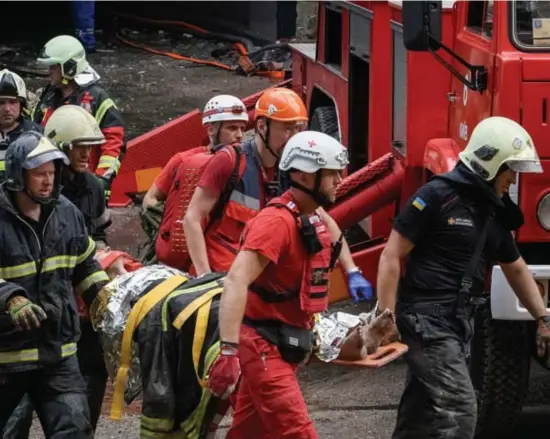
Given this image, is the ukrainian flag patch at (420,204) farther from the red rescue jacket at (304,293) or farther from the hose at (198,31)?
the hose at (198,31)

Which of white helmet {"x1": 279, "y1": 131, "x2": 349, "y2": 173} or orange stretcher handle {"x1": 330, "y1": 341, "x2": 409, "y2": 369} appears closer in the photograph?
white helmet {"x1": 279, "y1": 131, "x2": 349, "y2": 173}

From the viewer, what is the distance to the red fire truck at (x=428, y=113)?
6098 millimetres

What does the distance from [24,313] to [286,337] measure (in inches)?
38.6

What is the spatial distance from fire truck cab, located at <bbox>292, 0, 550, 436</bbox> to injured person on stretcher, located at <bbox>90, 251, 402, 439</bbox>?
1065mm

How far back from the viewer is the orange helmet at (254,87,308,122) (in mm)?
5922

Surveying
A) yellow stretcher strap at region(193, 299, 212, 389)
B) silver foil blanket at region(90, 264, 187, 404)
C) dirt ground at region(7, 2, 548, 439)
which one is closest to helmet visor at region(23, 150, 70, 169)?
silver foil blanket at region(90, 264, 187, 404)

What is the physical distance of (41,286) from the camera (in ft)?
16.6

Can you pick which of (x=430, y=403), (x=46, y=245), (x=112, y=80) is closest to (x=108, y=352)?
(x=46, y=245)

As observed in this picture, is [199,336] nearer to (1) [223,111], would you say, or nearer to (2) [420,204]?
(2) [420,204]

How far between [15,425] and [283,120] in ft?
5.89

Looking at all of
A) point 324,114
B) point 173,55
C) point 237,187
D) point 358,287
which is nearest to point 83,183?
point 237,187

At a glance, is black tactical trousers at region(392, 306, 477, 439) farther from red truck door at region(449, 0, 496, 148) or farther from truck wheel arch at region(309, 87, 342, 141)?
truck wheel arch at region(309, 87, 342, 141)

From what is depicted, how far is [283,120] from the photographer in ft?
19.4

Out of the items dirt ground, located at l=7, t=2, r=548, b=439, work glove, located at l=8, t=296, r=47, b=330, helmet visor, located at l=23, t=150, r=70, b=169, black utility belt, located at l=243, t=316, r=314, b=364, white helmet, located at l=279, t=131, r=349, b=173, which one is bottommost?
dirt ground, located at l=7, t=2, r=548, b=439
